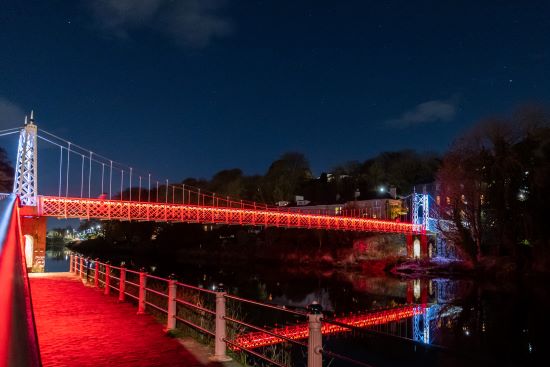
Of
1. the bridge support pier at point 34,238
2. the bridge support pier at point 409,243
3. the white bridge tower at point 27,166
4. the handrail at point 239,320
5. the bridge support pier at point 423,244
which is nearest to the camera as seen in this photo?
the handrail at point 239,320

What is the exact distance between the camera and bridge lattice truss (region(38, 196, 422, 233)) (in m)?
42.5

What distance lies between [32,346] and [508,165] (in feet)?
161

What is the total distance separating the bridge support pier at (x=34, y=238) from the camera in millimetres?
27094

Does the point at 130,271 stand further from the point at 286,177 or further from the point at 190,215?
the point at 286,177

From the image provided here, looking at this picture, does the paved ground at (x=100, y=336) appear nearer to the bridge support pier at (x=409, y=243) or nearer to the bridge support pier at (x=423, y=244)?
the bridge support pier at (x=409, y=243)

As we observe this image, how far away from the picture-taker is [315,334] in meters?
6.02

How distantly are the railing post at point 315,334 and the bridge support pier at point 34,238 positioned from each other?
21620 millimetres

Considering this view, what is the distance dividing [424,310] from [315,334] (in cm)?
2619

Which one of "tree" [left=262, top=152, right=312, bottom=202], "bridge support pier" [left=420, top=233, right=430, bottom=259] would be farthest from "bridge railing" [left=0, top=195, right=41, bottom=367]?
"tree" [left=262, top=152, right=312, bottom=202]

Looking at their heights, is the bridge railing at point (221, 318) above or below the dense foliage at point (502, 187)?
below

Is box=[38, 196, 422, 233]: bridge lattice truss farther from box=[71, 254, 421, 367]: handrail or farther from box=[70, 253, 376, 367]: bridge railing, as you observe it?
box=[70, 253, 376, 367]: bridge railing

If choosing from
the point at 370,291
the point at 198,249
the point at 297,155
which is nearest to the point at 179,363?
the point at 370,291

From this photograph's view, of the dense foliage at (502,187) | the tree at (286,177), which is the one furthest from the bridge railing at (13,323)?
the tree at (286,177)

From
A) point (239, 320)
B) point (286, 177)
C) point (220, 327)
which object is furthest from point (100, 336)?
point (286, 177)
